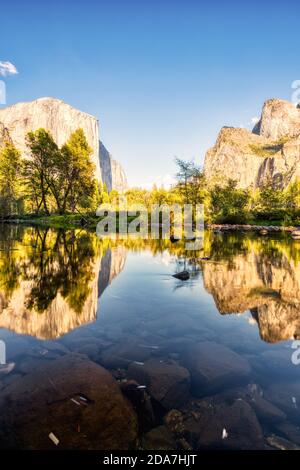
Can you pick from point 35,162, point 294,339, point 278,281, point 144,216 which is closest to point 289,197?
point 144,216

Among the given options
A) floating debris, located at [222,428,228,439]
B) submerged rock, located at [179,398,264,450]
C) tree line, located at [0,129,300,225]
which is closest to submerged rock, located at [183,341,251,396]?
submerged rock, located at [179,398,264,450]

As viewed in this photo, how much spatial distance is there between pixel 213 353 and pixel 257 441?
241 cm

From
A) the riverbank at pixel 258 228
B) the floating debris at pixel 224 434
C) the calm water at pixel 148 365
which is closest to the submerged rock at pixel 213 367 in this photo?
the calm water at pixel 148 365

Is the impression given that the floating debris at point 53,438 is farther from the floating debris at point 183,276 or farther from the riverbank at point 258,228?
the riverbank at point 258,228

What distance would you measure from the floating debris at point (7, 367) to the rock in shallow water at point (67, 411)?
45cm

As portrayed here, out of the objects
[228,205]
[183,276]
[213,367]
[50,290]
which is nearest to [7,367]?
[213,367]

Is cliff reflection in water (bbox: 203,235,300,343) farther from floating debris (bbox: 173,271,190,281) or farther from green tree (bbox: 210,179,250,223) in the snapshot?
green tree (bbox: 210,179,250,223)

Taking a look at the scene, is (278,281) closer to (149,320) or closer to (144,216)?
(149,320)

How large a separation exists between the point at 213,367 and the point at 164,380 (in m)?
1.12

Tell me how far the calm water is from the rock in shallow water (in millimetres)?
16

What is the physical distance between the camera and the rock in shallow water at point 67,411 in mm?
3496

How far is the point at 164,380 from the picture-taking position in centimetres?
484

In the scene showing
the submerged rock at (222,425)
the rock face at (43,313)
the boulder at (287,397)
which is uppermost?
the rock face at (43,313)

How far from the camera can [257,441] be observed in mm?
3594
